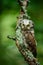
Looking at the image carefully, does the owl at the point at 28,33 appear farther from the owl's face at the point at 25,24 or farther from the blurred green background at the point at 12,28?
the blurred green background at the point at 12,28

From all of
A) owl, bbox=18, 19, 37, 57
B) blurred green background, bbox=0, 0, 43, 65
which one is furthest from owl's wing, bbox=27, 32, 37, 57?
blurred green background, bbox=0, 0, 43, 65

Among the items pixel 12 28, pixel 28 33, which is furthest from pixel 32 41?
pixel 12 28

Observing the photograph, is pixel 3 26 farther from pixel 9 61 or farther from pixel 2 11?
pixel 9 61

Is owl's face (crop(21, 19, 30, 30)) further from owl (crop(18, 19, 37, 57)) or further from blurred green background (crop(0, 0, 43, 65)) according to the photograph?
blurred green background (crop(0, 0, 43, 65))

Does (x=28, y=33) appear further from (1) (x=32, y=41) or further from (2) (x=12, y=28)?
(2) (x=12, y=28)

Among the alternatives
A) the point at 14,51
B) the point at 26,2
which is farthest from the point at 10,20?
the point at 26,2

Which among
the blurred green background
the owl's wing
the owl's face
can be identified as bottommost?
the owl's wing
